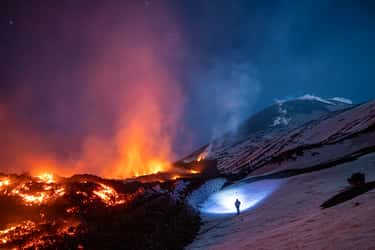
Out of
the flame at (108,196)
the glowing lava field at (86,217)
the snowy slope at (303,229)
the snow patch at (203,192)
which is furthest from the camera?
the snow patch at (203,192)

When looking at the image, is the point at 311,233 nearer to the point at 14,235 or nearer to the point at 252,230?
the point at 252,230

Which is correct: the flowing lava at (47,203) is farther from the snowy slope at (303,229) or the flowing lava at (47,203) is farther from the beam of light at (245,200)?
the snowy slope at (303,229)

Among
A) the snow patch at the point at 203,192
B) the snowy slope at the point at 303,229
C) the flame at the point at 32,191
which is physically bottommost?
the snowy slope at the point at 303,229

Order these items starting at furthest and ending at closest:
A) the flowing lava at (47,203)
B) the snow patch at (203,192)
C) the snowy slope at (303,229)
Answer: the snow patch at (203,192), the flowing lava at (47,203), the snowy slope at (303,229)

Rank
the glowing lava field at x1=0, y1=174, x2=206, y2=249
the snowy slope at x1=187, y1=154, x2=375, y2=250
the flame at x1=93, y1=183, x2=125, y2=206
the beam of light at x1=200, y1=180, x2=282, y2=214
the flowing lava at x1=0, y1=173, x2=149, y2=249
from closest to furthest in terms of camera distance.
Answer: the snowy slope at x1=187, y1=154, x2=375, y2=250 < the glowing lava field at x1=0, y1=174, x2=206, y2=249 < the flowing lava at x1=0, y1=173, x2=149, y2=249 < the beam of light at x1=200, y1=180, x2=282, y2=214 < the flame at x1=93, y1=183, x2=125, y2=206

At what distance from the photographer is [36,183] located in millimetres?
41844

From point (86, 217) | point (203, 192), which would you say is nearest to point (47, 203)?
point (86, 217)

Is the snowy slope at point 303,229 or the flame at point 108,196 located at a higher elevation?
the flame at point 108,196

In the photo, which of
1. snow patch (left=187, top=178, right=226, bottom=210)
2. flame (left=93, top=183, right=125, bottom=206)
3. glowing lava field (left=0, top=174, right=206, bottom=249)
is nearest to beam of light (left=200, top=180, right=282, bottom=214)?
snow patch (left=187, top=178, right=226, bottom=210)

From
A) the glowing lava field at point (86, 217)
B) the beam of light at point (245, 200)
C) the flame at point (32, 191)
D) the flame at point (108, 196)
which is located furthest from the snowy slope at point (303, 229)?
the flame at point (32, 191)

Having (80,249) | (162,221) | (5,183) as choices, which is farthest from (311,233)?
(5,183)

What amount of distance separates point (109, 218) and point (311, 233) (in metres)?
22.8

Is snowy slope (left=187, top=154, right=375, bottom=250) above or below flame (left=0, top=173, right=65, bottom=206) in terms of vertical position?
below

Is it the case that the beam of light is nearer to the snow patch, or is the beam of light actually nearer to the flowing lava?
the snow patch
